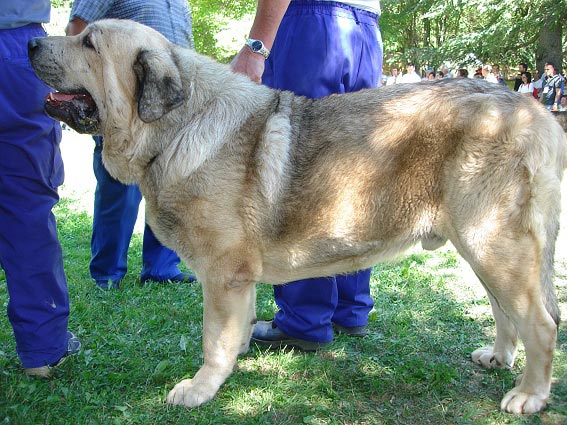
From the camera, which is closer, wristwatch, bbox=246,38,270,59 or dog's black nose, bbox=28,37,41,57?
dog's black nose, bbox=28,37,41,57

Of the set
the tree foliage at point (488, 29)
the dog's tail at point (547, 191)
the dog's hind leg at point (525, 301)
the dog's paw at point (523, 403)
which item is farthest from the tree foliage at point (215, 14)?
the dog's paw at point (523, 403)

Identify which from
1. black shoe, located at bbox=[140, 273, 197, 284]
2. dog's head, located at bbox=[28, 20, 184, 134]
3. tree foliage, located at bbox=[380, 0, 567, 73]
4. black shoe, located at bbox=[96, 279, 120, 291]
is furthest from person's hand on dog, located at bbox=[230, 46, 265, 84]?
tree foliage, located at bbox=[380, 0, 567, 73]

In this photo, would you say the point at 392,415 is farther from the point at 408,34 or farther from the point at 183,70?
the point at 408,34

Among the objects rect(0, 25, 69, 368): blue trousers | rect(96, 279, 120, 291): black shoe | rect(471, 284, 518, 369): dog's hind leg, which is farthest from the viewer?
rect(96, 279, 120, 291): black shoe

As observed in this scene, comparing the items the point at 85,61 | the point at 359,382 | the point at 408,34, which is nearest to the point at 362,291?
the point at 359,382

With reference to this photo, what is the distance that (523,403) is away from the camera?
2.85m

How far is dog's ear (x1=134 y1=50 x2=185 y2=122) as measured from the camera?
9.15 ft

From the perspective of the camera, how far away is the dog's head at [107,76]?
2812 millimetres

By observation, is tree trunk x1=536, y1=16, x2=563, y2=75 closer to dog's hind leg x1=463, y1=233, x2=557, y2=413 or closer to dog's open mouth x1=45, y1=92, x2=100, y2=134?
dog's hind leg x1=463, y1=233, x2=557, y2=413

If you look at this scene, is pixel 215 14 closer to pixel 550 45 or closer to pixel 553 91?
pixel 550 45

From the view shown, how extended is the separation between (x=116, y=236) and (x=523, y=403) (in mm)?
3520

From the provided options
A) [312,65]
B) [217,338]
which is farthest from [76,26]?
[217,338]

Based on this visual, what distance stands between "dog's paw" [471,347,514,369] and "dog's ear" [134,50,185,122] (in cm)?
239

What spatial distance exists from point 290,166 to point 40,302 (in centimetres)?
167
